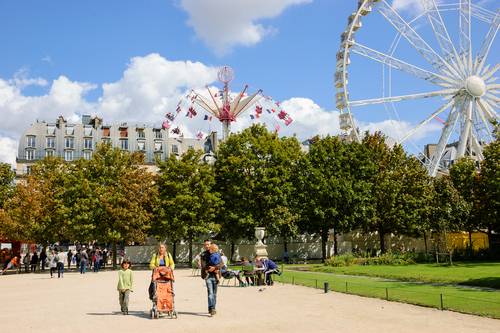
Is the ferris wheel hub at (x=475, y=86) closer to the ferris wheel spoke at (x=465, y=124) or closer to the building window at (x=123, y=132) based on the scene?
the ferris wheel spoke at (x=465, y=124)

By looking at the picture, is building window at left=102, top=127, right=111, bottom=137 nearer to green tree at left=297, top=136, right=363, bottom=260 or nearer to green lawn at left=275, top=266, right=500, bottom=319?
green tree at left=297, top=136, right=363, bottom=260

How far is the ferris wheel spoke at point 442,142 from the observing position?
152 feet

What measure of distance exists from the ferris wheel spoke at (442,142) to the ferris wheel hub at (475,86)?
89.3 inches

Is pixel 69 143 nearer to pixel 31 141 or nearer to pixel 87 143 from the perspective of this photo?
pixel 87 143

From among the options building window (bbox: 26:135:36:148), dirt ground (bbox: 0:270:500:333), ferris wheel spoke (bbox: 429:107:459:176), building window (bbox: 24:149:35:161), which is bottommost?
dirt ground (bbox: 0:270:500:333)

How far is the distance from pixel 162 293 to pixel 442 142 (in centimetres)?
3909

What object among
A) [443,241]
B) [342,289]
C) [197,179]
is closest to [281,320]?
[342,289]

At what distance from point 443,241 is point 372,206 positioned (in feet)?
31.5

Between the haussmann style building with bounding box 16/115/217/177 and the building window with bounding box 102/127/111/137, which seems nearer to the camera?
the haussmann style building with bounding box 16/115/217/177

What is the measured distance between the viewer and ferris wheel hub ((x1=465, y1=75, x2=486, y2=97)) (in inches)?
1847

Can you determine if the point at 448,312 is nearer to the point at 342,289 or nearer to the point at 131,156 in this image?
the point at 342,289

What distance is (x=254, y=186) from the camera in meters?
47.4

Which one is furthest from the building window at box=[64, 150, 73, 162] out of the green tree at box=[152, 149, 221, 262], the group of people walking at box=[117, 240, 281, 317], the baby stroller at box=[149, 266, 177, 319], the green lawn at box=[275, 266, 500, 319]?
the baby stroller at box=[149, 266, 177, 319]

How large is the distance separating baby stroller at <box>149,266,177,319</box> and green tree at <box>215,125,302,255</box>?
31.9m
